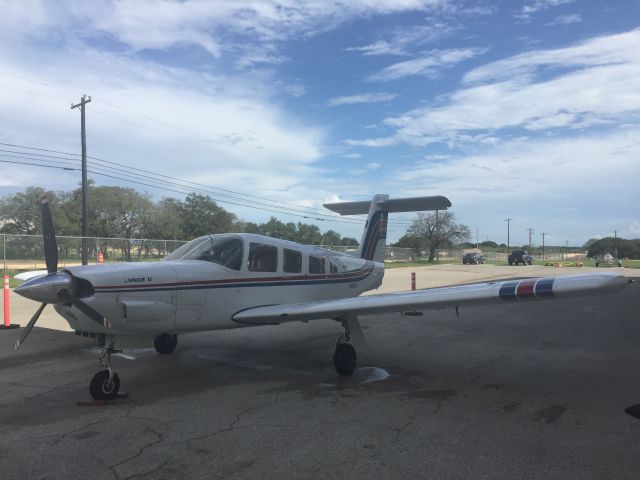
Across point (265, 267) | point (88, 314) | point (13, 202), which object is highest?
point (13, 202)

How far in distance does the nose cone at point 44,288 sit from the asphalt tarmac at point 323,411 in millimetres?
1291

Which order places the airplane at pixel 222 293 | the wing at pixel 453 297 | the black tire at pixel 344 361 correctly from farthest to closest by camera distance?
the black tire at pixel 344 361
the airplane at pixel 222 293
the wing at pixel 453 297

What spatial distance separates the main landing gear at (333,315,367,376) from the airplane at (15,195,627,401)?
15 millimetres

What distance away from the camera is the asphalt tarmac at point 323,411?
4.03 metres

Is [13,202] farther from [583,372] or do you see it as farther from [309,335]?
[583,372]

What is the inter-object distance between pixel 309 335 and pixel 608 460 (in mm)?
7107

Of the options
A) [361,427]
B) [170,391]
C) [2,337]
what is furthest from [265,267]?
[2,337]

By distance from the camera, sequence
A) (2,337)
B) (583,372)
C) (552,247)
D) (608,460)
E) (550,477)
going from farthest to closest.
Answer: (552,247) < (2,337) < (583,372) < (608,460) < (550,477)

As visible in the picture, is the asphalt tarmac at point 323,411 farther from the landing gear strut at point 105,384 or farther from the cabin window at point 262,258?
the cabin window at point 262,258

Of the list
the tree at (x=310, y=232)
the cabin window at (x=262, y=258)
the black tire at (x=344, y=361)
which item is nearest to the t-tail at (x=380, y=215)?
the cabin window at (x=262, y=258)

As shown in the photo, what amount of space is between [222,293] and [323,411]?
2.35m

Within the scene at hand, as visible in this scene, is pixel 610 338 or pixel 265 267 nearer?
pixel 265 267

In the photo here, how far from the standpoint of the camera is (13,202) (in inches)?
2089

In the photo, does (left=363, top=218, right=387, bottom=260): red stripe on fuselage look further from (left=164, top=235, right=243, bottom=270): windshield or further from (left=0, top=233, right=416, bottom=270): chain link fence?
(left=0, top=233, right=416, bottom=270): chain link fence
